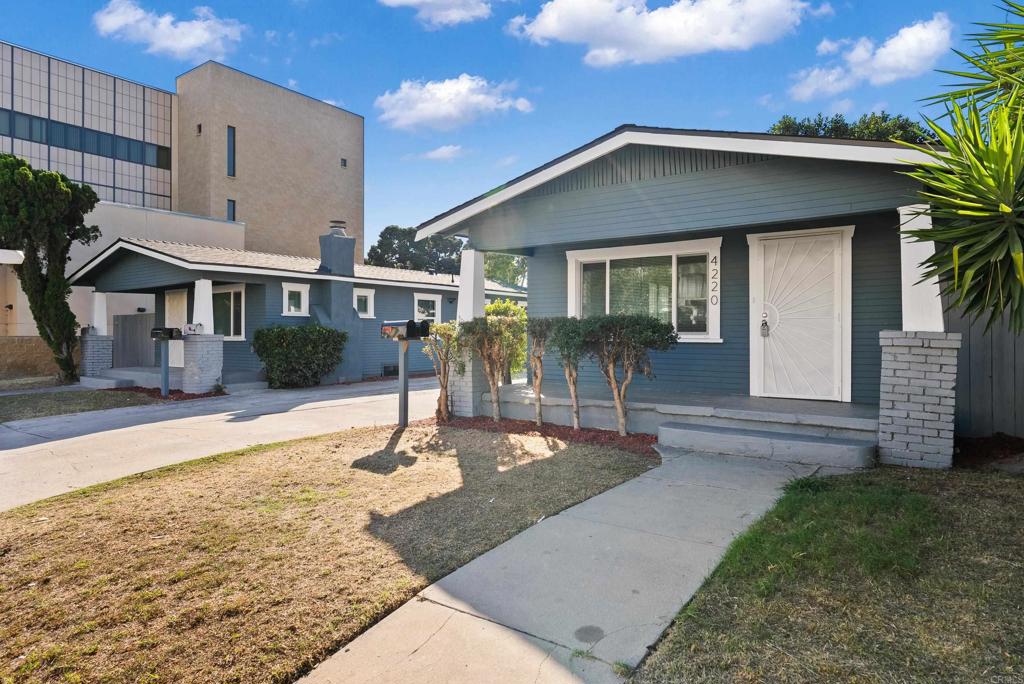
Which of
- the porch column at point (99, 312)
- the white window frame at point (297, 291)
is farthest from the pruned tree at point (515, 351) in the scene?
the porch column at point (99, 312)

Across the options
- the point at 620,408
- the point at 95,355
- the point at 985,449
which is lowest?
the point at 985,449

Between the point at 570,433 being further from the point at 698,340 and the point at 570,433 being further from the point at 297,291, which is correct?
the point at 297,291

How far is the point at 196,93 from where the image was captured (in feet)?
83.2

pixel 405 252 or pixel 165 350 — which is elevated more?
pixel 405 252

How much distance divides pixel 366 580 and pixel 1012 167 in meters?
4.39

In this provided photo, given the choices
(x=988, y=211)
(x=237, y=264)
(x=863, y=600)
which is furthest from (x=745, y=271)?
(x=237, y=264)

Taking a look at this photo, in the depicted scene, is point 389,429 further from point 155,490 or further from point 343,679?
point 343,679

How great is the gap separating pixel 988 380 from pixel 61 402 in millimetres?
15007

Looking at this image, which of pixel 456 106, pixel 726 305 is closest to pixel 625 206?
pixel 726 305

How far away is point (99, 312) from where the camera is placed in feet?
52.9

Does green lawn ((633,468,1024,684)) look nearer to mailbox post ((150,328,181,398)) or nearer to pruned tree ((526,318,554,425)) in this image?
pruned tree ((526,318,554,425))

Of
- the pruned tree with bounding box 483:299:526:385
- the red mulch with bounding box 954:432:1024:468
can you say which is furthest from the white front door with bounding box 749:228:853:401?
the pruned tree with bounding box 483:299:526:385

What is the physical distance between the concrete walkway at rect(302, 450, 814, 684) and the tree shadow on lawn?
20cm

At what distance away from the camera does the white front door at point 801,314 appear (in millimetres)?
7168
